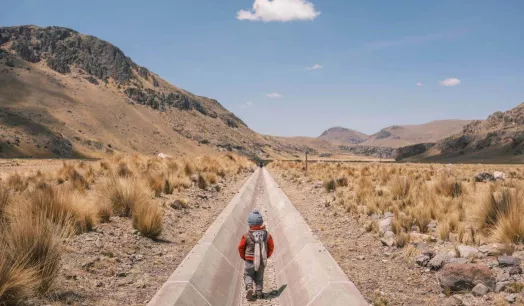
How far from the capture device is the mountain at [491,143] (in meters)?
78.7

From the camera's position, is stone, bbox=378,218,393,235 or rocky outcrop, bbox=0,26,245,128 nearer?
stone, bbox=378,218,393,235

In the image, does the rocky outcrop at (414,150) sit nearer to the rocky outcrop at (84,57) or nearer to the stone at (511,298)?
the rocky outcrop at (84,57)

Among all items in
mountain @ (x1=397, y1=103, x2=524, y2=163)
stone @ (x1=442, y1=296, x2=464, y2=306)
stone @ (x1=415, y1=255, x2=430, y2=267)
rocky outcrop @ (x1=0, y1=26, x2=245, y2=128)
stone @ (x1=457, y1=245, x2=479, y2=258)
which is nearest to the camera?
stone @ (x1=442, y1=296, x2=464, y2=306)

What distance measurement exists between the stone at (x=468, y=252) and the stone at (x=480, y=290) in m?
1.45

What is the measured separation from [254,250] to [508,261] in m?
4.24

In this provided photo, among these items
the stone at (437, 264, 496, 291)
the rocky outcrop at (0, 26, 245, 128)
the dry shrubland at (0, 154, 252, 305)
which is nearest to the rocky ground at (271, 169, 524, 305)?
the stone at (437, 264, 496, 291)

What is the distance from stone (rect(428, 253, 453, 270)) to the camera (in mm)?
7160

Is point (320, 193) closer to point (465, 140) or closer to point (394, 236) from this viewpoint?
point (394, 236)

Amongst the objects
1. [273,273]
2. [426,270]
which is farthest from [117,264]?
[426,270]

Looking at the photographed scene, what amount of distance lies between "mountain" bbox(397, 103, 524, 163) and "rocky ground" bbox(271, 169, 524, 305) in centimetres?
7187

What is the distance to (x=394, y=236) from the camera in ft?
31.4

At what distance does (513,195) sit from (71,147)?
75.1 metres

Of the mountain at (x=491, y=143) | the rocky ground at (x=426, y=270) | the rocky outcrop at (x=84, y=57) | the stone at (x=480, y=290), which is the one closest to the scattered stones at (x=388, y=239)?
the rocky ground at (x=426, y=270)

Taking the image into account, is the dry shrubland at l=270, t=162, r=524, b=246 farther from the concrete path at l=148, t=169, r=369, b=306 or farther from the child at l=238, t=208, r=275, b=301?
the child at l=238, t=208, r=275, b=301
